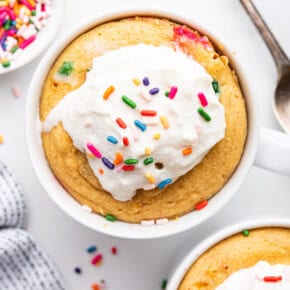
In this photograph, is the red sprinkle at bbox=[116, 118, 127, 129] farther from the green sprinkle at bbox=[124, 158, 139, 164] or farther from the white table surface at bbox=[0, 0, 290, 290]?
the white table surface at bbox=[0, 0, 290, 290]

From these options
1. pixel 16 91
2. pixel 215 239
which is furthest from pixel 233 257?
pixel 16 91

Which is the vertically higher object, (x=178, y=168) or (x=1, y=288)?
(x=178, y=168)

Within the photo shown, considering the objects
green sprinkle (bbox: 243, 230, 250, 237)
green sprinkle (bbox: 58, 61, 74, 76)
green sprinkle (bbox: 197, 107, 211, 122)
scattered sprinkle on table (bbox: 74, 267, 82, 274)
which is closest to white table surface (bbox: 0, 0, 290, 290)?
scattered sprinkle on table (bbox: 74, 267, 82, 274)

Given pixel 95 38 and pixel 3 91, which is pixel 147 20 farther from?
pixel 3 91

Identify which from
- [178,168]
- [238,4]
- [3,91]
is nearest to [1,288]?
[3,91]

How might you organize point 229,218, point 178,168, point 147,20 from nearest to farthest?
1. point 178,168
2. point 147,20
3. point 229,218

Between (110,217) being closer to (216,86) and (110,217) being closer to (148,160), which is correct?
(148,160)
